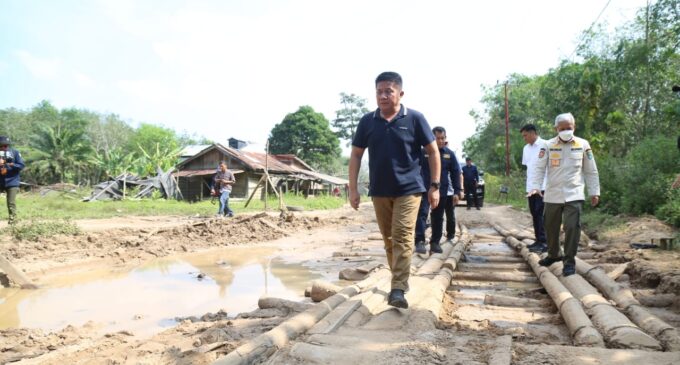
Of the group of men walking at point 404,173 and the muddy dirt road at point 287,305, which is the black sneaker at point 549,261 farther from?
the group of men walking at point 404,173

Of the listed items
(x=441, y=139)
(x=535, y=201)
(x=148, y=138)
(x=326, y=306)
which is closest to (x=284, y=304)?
(x=326, y=306)

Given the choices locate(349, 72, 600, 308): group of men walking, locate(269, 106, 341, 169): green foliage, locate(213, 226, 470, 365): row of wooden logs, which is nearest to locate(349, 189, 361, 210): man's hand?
locate(349, 72, 600, 308): group of men walking

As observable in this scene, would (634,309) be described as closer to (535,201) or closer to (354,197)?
(354,197)

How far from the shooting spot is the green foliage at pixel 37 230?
738cm

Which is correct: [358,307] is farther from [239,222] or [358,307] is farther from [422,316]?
[239,222]

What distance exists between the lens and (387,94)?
11.5 feet

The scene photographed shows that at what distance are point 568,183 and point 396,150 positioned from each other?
2.18m

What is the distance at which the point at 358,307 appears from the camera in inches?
A: 132

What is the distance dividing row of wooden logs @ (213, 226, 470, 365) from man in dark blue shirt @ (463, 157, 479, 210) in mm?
9692

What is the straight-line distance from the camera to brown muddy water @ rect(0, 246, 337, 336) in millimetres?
4328

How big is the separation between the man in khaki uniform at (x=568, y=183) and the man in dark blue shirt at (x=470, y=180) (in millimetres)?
10183

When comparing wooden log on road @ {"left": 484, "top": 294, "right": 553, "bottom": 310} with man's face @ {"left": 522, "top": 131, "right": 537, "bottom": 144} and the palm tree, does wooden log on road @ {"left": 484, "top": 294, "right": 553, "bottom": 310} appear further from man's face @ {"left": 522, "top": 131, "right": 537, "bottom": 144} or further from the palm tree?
the palm tree

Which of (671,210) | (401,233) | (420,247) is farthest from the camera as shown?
(671,210)

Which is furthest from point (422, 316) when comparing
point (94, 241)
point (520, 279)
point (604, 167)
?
point (604, 167)
